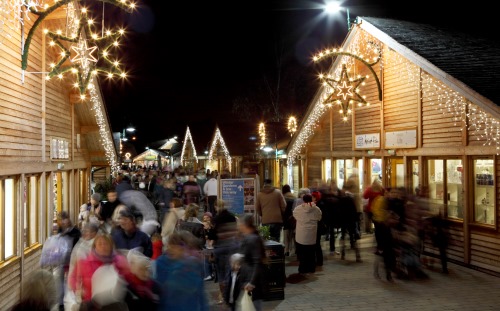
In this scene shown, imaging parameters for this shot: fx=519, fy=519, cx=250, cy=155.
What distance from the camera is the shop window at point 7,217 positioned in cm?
933

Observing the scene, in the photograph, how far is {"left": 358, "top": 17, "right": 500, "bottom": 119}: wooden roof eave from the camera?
394 inches

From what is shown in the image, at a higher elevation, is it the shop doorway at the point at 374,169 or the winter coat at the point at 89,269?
the shop doorway at the point at 374,169

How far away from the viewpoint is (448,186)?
40.9 ft

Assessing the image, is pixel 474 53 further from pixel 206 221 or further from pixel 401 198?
pixel 206 221

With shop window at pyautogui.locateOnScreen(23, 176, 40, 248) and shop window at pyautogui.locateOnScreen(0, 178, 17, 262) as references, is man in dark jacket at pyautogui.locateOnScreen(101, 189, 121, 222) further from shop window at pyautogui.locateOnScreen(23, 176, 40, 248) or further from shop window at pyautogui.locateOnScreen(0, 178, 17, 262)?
shop window at pyautogui.locateOnScreen(0, 178, 17, 262)

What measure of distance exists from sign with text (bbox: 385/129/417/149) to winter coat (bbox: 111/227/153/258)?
8.32m

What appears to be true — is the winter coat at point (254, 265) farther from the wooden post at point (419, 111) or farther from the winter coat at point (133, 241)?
the wooden post at point (419, 111)

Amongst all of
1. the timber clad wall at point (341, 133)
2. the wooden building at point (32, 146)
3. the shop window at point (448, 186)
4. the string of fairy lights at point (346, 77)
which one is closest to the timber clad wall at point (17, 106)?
the wooden building at point (32, 146)

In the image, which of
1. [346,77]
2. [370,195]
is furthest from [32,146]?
[346,77]

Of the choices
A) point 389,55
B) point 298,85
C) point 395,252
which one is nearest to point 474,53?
point 389,55

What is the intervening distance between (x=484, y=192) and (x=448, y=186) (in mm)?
1169

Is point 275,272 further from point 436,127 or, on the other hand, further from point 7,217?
point 436,127

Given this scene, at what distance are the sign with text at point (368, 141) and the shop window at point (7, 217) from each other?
9.83m

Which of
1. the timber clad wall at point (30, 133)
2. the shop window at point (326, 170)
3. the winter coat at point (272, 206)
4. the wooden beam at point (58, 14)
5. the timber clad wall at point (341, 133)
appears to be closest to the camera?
the timber clad wall at point (30, 133)
